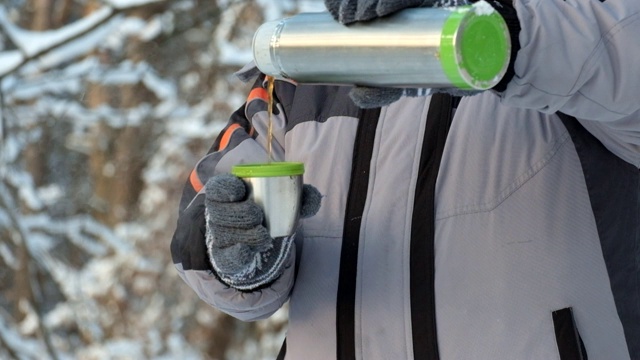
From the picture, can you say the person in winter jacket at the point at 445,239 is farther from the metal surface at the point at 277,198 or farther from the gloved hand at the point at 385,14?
the gloved hand at the point at 385,14

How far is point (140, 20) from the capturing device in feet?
16.0

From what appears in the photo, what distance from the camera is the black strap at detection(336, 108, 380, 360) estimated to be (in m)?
1.55

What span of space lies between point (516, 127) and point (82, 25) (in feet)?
9.84

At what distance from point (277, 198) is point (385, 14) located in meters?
0.39

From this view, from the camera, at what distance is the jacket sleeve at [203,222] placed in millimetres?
1514

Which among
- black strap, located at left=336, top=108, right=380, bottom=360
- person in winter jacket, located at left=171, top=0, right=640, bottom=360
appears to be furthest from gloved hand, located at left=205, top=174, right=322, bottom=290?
black strap, located at left=336, top=108, right=380, bottom=360

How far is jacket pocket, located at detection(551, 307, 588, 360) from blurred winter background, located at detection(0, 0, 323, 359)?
290 centimetres

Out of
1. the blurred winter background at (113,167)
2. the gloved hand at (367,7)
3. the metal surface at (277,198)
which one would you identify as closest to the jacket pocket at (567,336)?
the metal surface at (277,198)

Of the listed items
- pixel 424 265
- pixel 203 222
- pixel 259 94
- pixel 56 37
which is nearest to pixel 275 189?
pixel 203 222

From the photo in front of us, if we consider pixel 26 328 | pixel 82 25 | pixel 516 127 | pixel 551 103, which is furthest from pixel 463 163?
pixel 26 328

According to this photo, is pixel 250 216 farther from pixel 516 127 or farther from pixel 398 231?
pixel 516 127

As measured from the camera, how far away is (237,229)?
53.9 inches

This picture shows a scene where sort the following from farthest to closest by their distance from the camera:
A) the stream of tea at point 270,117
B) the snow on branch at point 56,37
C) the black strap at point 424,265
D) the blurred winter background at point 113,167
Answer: the blurred winter background at point 113,167 → the snow on branch at point 56,37 → the stream of tea at point 270,117 → the black strap at point 424,265

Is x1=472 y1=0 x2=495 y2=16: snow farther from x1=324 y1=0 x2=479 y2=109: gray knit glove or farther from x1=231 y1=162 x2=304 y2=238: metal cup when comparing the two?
x1=231 y1=162 x2=304 y2=238: metal cup
